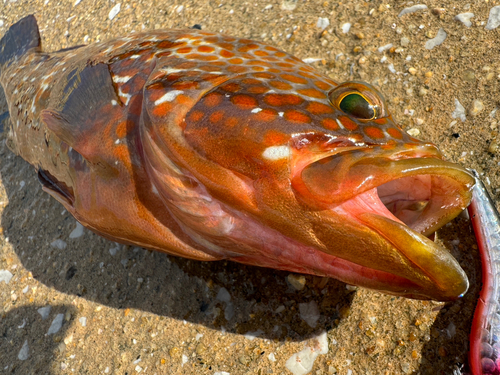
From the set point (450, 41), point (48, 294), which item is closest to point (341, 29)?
point (450, 41)

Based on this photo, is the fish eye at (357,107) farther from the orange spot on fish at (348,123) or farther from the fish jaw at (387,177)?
the fish jaw at (387,177)

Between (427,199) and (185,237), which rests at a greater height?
(427,199)

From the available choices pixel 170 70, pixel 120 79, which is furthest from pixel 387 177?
pixel 120 79

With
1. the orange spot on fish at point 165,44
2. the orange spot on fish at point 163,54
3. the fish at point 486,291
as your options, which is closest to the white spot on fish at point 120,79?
the orange spot on fish at point 163,54

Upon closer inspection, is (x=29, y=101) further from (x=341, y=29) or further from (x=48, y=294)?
(x=341, y=29)

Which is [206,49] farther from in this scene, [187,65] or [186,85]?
[186,85]

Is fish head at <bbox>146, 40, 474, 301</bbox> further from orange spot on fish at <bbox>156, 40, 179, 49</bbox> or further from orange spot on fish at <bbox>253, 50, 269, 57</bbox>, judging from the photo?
orange spot on fish at <bbox>156, 40, 179, 49</bbox>

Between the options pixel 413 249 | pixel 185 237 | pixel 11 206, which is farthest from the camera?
pixel 11 206
